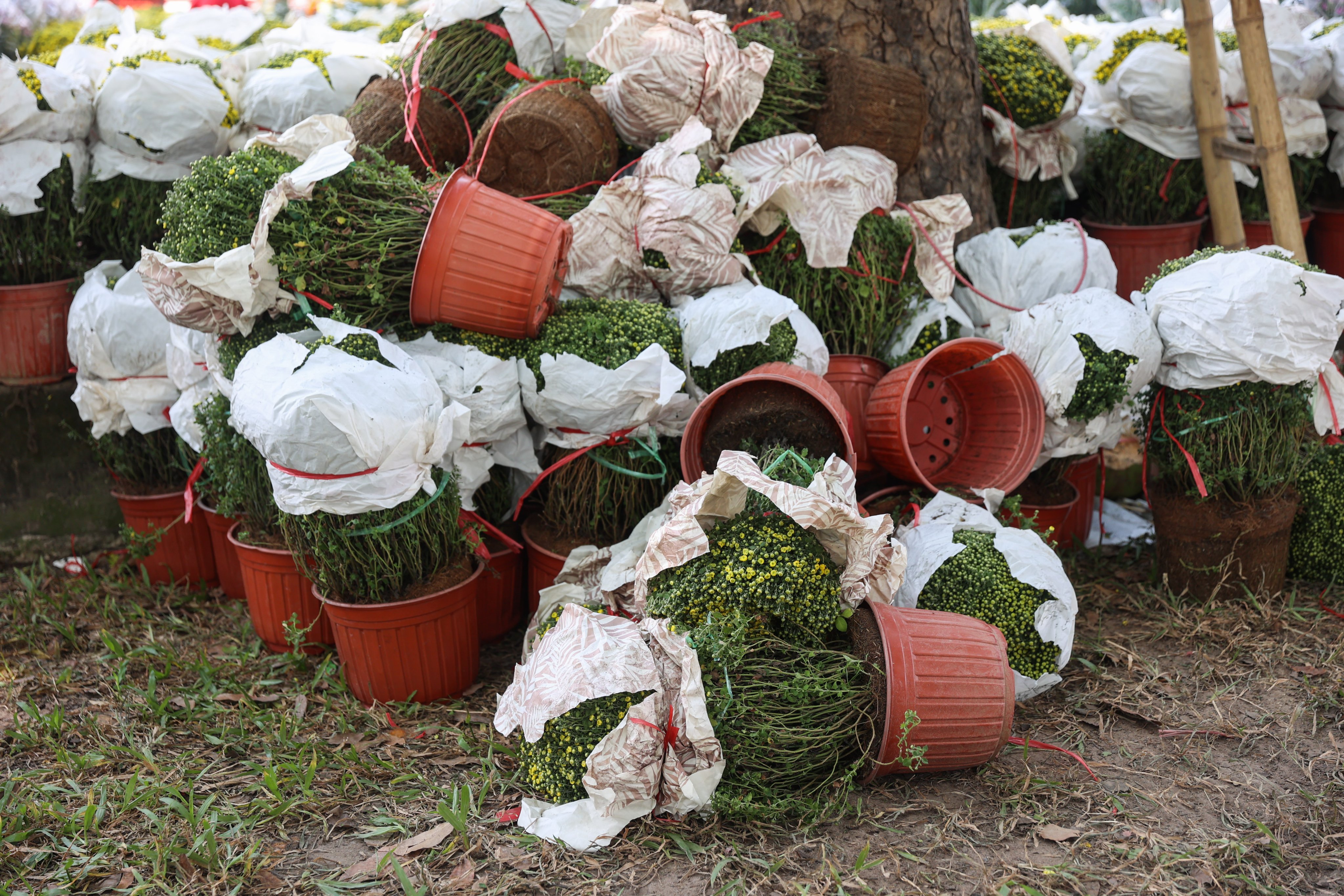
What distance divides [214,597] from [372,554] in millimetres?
1248

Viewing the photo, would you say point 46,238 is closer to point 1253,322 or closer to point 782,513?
point 782,513

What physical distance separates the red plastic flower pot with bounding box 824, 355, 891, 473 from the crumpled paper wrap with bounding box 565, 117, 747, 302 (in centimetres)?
40

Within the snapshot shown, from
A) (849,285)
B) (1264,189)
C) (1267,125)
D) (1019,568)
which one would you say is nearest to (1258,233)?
(1264,189)

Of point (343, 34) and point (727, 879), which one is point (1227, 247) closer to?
point (727, 879)

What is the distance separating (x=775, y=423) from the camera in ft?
8.14

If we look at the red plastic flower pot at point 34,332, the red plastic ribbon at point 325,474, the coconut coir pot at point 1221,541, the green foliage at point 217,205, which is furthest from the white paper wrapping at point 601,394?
the red plastic flower pot at point 34,332

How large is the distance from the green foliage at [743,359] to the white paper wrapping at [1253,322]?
1124 mm

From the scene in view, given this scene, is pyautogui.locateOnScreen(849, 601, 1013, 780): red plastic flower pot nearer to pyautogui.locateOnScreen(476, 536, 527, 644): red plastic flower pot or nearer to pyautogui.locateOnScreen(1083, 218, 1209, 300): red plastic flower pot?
pyautogui.locateOnScreen(476, 536, 527, 644): red plastic flower pot

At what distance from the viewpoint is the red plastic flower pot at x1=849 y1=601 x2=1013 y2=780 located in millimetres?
2027

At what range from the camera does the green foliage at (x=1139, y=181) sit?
3.88 metres

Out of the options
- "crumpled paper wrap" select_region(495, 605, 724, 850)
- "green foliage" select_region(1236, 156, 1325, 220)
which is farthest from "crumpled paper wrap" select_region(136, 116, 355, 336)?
"green foliage" select_region(1236, 156, 1325, 220)

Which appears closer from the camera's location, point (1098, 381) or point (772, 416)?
point (772, 416)

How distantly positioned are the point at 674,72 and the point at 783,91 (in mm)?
401

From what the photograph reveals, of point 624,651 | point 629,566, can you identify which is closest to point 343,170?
point 629,566
